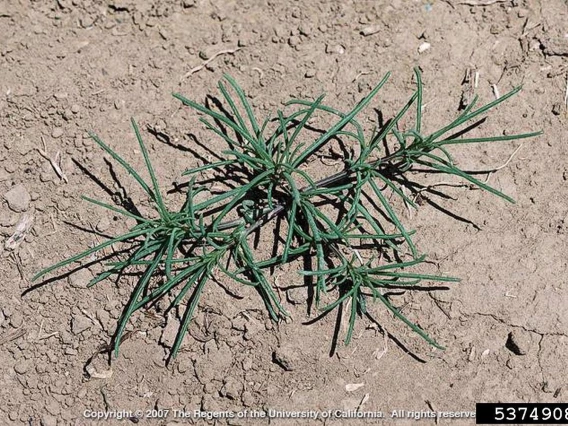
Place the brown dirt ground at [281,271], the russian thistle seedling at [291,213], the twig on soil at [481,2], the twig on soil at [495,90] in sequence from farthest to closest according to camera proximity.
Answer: the twig on soil at [481,2]
the twig on soil at [495,90]
the brown dirt ground at [281,271]
the russian thistle seedling at [291,213]

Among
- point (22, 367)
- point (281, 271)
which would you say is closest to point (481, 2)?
point (281, 271)

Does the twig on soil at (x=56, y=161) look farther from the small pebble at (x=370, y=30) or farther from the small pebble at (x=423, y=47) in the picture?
the small pebble at (x=423, y=47)

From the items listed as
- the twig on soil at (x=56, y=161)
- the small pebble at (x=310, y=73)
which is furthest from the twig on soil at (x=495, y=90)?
the twig on soil at (x=56, y=161)

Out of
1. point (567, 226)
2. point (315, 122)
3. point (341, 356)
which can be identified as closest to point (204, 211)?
point (315, 122)

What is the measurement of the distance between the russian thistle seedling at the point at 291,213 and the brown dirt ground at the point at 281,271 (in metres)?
0.09

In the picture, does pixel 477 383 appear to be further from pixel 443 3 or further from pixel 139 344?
pixel 443 3

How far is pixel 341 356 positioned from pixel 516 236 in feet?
2.94

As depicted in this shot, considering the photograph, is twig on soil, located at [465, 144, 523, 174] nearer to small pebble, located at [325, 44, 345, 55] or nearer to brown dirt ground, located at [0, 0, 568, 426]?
brown dirt ground, located at [0, 0, 568, 426]

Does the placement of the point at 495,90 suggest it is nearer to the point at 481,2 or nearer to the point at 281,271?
the point at 481,2

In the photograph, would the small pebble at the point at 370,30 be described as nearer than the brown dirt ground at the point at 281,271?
No

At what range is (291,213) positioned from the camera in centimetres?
280

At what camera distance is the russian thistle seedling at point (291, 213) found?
281cm

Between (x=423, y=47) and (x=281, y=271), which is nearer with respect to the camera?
(x=281, y=271)

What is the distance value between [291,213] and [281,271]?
12.7 inches
